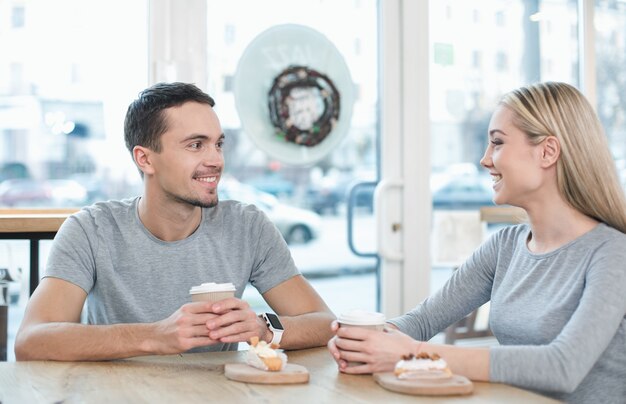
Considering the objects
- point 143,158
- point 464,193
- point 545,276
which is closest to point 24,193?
point 143,158

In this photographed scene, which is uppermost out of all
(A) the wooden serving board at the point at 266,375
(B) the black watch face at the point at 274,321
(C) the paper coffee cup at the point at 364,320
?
(C) the paper coffee cup at the point at 364,320

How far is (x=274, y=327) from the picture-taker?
188 centimetres

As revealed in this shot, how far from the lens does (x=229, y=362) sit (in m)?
1.71

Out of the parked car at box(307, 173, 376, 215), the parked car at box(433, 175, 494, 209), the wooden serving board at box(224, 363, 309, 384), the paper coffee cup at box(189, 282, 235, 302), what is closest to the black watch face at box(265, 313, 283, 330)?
the paper coffee cup at box(189, 282, 235, 302)

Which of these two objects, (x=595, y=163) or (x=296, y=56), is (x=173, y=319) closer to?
(x=595, y=163)

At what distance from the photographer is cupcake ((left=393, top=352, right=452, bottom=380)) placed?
145 centimetres

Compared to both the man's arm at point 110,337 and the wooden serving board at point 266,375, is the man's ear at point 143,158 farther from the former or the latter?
the wooden serving board at point 266,375

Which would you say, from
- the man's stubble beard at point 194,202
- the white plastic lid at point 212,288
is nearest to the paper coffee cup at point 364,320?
the white plastic lid at point 212,288

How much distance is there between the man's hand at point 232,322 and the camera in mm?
1721

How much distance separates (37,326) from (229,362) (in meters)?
0.47

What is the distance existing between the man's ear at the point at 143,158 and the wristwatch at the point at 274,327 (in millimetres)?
628

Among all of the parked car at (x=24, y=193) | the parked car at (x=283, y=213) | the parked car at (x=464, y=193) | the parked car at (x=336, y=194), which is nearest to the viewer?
the parked car at (x=24, y=193)

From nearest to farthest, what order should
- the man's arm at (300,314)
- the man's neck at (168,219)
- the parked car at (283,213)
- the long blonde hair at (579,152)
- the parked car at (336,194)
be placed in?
the long blonde hair at (579,152)
the man's arm at (300,314)
the man's neck at (168,219)
the parked car at (283,213)
the parked car at (336,194)

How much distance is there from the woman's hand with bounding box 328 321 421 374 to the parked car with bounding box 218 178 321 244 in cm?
177
